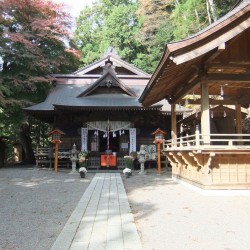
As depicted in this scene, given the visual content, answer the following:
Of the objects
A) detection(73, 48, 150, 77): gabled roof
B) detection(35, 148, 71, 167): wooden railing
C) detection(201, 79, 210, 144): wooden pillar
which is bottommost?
detection(35, 148, 71, 167): wooden railing

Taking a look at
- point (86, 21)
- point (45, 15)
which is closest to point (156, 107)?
point (45, 15)

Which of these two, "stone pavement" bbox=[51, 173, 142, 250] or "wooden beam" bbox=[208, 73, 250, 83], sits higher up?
"wooden beam" bbox=[208, 73, 250, 83]

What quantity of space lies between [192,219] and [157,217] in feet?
2.26

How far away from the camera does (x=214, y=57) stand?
27.3 ft

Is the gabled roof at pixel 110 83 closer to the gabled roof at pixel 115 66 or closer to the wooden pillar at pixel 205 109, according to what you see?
the gabled roof at pixel 115 66

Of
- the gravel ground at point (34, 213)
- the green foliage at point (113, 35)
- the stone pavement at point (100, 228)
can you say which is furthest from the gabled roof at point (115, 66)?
the stone pavement at point (100, 228)

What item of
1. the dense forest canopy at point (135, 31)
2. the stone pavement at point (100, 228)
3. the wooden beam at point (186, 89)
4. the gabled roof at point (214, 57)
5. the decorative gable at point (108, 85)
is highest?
the dense forest canopy at point (135, 31)

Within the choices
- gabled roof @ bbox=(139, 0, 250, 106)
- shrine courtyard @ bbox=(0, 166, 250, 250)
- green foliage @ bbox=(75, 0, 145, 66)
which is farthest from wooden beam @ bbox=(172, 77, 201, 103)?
green foliage @ bbox=(75, 0, 145, 66)

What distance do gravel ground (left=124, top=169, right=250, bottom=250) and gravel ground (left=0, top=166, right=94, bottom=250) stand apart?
1.51m

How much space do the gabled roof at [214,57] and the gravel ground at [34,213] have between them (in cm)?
453

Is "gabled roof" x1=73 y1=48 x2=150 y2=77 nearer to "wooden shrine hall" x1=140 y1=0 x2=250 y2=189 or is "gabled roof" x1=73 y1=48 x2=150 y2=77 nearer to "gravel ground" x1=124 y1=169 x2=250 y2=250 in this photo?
"wooden shrine hall" x1=140 y1=0 x2=250 y2=189

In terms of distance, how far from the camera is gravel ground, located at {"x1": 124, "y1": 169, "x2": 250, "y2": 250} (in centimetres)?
442

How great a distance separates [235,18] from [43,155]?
1433 cm

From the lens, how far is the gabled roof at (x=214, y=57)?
7.76 meters
